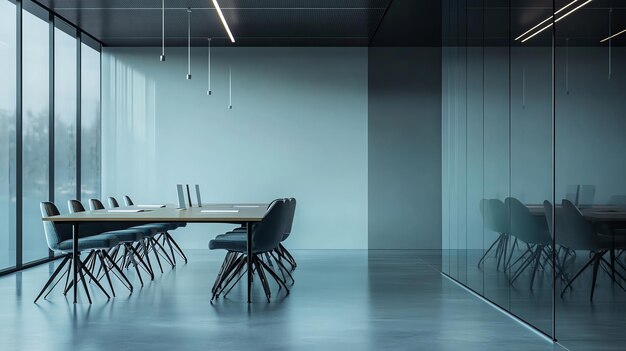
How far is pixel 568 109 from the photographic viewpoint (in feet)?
12.3

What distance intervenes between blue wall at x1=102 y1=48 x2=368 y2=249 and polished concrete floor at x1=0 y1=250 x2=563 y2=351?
3.05 m

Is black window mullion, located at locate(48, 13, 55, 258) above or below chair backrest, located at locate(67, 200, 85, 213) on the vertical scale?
above

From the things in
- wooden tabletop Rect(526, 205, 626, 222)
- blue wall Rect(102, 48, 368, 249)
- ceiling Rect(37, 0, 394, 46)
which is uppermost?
ceiling Rect(37, 0, 394, 46)

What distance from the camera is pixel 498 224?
489 cm

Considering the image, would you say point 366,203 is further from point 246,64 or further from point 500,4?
point 500,4

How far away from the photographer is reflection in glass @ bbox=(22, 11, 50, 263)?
25.0 feet

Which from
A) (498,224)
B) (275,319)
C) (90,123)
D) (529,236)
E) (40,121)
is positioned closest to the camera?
(529,236)

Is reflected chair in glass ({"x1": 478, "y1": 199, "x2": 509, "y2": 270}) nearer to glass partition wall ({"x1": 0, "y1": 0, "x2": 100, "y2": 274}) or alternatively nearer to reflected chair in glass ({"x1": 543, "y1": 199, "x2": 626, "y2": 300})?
reflected chair in glass ({"x1": 543, "y1": 199, "x2": 626, "y2": 300})

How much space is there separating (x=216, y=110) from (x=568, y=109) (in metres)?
6.83

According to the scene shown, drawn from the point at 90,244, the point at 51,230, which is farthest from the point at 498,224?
the point at 51,230

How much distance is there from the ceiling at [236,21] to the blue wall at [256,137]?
1.44 ft

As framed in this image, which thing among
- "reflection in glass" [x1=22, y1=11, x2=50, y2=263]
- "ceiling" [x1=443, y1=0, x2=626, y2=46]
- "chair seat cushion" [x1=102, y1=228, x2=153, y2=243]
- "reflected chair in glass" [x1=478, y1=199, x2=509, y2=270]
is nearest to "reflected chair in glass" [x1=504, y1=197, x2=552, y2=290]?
"reflected chair in glass" [x1=478, y1=199, x2=509, y2=270]

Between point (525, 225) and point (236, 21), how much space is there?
5.24 m

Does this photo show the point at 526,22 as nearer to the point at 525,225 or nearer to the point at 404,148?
the point at 525,225
